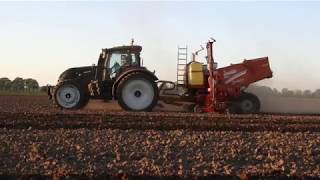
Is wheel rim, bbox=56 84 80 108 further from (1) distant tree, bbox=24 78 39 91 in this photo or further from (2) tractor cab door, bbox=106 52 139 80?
(1) distant tree, bbox=24 78 39 91

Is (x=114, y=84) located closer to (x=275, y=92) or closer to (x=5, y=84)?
(x=275, y=92)

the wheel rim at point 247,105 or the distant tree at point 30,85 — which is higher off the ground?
the distant tree at point 30,85

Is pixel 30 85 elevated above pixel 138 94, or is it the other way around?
pixel 30 85

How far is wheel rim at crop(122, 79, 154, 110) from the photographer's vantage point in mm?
21188

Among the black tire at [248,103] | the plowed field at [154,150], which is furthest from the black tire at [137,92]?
the plowed field at [154,150]

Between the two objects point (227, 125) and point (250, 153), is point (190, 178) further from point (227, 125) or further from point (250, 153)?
point (227, 125)

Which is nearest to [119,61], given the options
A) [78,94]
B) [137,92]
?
[137,92]

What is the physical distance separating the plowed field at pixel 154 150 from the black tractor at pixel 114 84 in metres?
4.61

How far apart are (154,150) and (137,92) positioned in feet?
33.7

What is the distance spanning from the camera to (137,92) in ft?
69.9

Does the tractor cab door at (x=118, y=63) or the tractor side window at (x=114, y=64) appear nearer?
the tractor cab door at (x=118, y=63)

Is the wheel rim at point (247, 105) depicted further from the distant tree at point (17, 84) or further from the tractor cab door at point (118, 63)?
the distant tree at point (17, 84)

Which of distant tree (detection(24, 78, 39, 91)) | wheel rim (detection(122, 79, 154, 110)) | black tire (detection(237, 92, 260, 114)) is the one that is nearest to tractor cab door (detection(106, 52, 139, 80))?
wheel rim (detection(122, 79, 154, 110))

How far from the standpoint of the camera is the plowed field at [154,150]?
9289 mm
